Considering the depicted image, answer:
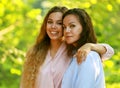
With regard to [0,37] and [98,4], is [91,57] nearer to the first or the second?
[98,4]

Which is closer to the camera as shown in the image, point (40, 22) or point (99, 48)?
point (99, 48)

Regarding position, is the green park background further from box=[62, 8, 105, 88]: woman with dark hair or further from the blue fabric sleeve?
the blue fabric sleeve

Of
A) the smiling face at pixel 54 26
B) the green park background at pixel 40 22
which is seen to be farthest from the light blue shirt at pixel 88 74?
the green park background at pixel 40 22

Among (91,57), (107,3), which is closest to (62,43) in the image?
(91,57)

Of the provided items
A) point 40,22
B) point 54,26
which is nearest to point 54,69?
point 54,26

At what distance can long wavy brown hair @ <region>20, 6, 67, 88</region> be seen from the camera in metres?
3.08

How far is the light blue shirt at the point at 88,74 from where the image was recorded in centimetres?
252

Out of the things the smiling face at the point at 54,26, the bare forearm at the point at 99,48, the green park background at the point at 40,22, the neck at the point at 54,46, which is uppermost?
the smiling face at the point at 54,26

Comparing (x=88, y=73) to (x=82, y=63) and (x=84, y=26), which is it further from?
(x=84, y=26)

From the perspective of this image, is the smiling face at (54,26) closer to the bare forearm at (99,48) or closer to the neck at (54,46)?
the neck at (54,46)

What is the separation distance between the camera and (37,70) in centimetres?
304

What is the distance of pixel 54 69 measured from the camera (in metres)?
3.04

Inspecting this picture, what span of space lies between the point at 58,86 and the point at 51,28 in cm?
41

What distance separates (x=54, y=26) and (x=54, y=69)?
0.31 metres
